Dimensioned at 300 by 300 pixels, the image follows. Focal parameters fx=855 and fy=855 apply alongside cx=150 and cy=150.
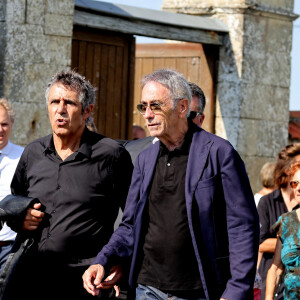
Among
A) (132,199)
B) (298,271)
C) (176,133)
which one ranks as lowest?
(298,271)

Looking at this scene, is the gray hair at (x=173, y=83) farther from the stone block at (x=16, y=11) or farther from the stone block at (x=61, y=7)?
the stone block at (x=61, y=7)

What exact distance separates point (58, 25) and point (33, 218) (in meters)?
4.40

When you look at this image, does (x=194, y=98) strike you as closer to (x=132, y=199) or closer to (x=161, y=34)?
(x=132, y=199)

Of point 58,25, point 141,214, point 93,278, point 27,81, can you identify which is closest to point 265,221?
point 141,214

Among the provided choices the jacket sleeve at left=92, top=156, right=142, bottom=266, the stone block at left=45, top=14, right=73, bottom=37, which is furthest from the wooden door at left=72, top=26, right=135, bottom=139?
the jacket sleeve at left=92, top=156, right=142, bottom=266

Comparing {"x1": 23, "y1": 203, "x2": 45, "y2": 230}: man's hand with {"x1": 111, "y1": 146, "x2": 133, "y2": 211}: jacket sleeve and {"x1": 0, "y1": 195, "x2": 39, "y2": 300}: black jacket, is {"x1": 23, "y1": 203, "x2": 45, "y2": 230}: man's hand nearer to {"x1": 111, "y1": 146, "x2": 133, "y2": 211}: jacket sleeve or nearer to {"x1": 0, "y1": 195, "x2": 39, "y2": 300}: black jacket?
{"x1": 0, "y1": 195, "x2": 39, "y2": 300}: black jacket

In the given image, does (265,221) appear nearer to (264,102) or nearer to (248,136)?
(248,136)

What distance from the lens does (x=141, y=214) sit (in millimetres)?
4090

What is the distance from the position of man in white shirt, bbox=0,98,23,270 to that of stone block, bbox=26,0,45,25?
2295 mm

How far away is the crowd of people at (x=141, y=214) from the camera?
155 inches

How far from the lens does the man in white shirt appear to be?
5773 mm

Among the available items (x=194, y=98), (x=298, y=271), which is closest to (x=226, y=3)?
(x=194, y=98)

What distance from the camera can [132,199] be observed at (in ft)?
14.0

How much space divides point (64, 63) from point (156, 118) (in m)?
4.67
